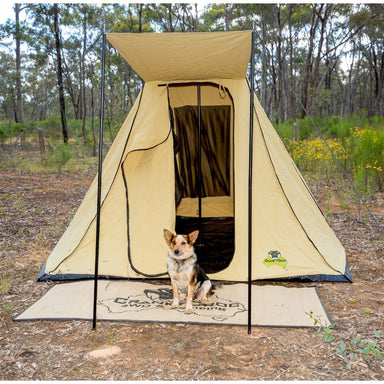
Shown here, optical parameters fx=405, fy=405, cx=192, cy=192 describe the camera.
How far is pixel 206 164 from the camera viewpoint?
6023mm

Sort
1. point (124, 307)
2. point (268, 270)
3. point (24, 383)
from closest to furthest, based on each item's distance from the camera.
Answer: point (24, 383)
point (124, 307)
point (268, 270)

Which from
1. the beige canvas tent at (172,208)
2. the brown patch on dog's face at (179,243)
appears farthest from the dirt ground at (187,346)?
the brown patch on dog's face at (179,243)

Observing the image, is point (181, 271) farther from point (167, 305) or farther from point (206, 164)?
point (206, 164)

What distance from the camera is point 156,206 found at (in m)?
→ 4.12

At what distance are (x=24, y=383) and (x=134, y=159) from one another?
7.75ft

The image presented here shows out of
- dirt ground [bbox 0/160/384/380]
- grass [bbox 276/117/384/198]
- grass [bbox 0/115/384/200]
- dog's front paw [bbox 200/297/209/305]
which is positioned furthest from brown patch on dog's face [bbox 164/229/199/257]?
grass [bbox 276/117/384/198]

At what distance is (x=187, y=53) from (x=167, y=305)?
81.0 inches

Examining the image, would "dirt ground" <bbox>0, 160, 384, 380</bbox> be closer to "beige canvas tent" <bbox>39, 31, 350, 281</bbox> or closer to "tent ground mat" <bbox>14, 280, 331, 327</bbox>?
"tent ground mat" <bbox>14, 280, 331, 327</bbox>

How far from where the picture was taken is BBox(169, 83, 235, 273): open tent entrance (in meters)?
5.23

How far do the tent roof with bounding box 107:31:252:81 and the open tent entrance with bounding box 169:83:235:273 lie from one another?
1.45m

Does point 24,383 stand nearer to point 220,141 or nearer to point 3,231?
point 3,231

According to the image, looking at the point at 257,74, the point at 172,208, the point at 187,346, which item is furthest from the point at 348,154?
the point at 257,74

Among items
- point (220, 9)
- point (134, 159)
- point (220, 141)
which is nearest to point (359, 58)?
point (220, 9)

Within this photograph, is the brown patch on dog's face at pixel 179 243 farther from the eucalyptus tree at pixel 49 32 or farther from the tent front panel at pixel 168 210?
the eucalyptus tree at pixel 49 32
